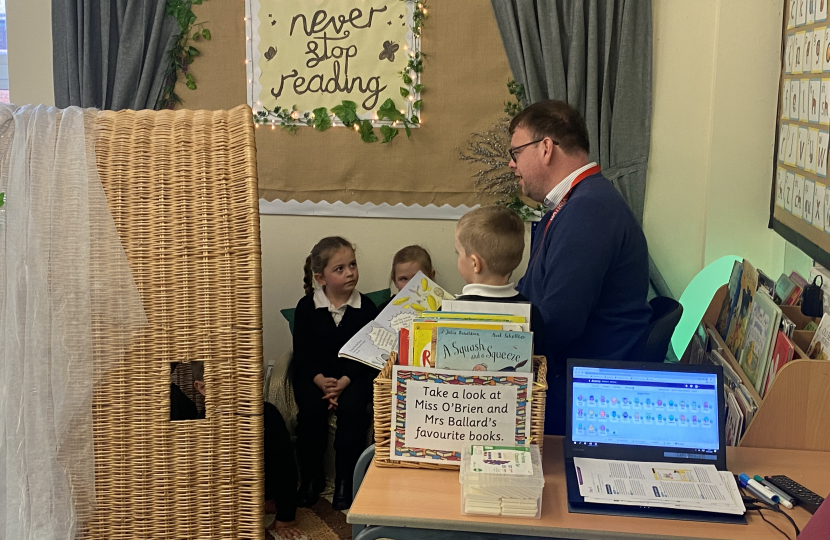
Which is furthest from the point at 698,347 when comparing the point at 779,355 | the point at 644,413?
the point at 644,413

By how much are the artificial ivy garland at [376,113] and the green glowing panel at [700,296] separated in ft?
4.54

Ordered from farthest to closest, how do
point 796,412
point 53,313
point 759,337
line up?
point 759,337 → point 53,313 → point 796,412

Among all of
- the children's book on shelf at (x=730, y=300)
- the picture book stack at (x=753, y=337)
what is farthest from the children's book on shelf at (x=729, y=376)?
the children's book on shelf at (x=730, y=300)

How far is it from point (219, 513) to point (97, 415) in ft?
1.33

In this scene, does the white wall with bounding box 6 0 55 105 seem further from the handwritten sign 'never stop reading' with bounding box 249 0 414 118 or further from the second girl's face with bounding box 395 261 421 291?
the second girl's face with bounding box 395 261 421 291

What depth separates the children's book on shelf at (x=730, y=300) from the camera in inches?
99.1

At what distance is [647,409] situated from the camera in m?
1.58

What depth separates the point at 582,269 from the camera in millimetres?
1940

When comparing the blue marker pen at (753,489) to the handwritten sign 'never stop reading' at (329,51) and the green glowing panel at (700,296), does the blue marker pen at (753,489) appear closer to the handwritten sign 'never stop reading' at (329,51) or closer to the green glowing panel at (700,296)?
the green glowing panel at (700,296)

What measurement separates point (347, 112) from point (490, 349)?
210 centimetres

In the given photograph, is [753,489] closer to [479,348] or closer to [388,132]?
[479,348]

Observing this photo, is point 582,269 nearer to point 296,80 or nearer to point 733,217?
point 733,217

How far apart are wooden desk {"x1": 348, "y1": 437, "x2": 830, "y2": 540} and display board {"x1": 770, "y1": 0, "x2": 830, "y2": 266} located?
951 mm

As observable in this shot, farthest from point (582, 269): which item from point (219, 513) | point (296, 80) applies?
point (296, 80)
